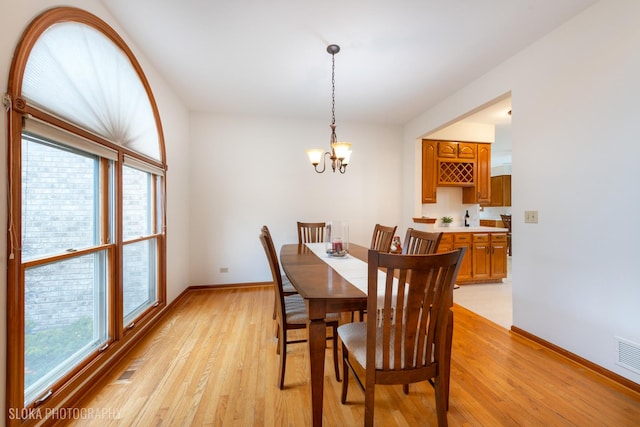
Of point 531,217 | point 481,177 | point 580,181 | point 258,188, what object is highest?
point 481,177

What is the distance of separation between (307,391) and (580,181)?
253 centimetres

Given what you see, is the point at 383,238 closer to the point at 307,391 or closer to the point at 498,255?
the point at 307,391

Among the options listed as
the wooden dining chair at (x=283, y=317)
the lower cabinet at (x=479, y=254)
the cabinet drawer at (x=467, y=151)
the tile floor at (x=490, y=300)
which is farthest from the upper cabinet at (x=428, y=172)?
the wooden dining chair at (x=283, y=317)

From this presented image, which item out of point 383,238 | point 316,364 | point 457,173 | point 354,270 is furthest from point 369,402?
point 457,173

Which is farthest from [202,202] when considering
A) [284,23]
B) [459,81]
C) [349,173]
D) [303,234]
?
[459,81]

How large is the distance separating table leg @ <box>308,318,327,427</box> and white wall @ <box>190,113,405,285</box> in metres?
2.86

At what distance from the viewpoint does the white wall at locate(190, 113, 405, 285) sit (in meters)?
3.91

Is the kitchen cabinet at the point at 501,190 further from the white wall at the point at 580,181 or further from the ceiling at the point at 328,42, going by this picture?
the white wall at the point at 580,181

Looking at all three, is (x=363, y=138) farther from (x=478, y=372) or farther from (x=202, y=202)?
(x=478, y=372)

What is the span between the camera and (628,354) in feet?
5.65

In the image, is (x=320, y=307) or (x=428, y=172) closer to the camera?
(x=320, y=307)

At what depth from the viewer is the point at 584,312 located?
77.7 inches

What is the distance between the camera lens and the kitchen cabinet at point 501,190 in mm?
7123

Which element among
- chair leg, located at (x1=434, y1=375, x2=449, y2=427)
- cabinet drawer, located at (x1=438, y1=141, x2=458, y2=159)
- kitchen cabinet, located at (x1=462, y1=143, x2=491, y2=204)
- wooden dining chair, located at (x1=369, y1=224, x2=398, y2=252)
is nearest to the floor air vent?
chair leg, located at (x1=434, y1=375, x2=449, y2=427)
